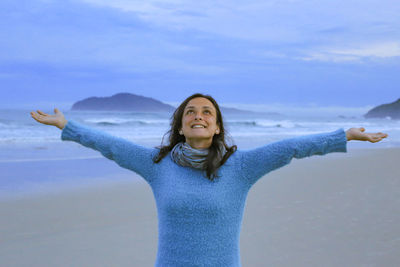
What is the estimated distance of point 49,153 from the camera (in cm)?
1052

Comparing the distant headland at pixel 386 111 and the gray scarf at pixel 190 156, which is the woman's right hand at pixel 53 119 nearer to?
the gray scarf at pixel 190 156

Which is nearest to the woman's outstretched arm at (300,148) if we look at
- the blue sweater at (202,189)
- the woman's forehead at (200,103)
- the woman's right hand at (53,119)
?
the blue sweater at (202,189)

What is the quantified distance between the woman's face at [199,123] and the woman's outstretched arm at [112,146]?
0.70 ft

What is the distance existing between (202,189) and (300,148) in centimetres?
48

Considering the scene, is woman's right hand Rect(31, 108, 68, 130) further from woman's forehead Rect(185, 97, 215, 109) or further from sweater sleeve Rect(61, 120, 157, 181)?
woman's forehead Rect(185, 97, 215, 109)

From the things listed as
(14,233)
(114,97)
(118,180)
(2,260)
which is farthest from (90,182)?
(114,97)

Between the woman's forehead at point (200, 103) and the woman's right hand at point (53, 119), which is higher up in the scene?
the woman's forehead at point (200, 103)

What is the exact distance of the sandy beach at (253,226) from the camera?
388cm

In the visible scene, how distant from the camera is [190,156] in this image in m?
1.98

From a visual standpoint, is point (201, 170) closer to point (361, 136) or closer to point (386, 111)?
point (361, 136)

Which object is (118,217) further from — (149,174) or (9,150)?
(9,150)

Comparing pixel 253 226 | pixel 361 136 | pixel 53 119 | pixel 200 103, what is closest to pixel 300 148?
pixel 361 136

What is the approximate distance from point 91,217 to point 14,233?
87 cm

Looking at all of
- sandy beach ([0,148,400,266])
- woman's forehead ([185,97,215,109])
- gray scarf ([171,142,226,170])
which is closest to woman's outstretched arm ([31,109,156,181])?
gray scarf ([171,142,226,170])
